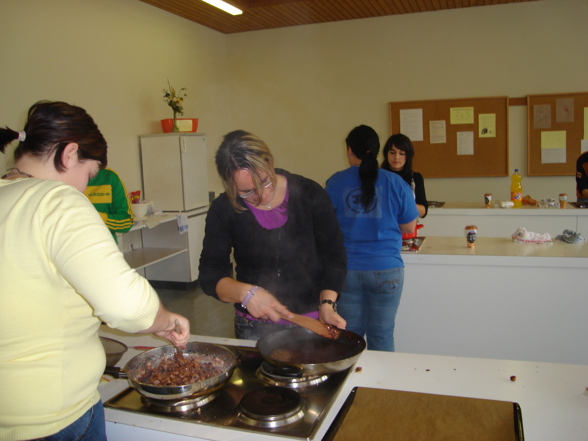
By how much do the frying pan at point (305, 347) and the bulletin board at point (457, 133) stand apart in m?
4.74

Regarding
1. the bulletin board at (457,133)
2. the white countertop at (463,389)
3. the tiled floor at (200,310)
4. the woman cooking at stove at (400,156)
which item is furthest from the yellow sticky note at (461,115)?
the white countertop at (463,389)

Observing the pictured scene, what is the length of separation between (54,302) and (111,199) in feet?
9.13

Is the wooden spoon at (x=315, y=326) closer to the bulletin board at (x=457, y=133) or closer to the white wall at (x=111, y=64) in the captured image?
the white wall at (x=111, y=64)

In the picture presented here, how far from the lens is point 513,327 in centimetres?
275

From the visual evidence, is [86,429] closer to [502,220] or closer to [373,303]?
[373,303]

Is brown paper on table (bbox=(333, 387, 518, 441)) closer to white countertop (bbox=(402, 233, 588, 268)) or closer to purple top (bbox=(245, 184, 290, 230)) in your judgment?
purple top (bbox=(245, 184, 290, 230))

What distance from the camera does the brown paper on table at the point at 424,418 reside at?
109 cm

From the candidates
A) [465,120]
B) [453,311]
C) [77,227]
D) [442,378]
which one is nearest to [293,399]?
[442,378]

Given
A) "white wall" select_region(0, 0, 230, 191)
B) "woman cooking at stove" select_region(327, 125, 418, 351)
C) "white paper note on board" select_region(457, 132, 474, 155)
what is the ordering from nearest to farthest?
"woman cooking at stove" select_region(327, 125, 418, 351), "white wall" select_region(0, 0, 230, 191), "white paper note on board" select_region(457, 132, 474, 155)

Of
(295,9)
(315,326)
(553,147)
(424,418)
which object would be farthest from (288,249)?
(553,147)

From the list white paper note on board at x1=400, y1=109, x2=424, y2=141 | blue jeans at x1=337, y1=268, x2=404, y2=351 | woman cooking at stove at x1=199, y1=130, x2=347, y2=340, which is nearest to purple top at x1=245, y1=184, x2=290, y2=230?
woman cooking at stove at x1=199, y1=130, x2=347, y2=340

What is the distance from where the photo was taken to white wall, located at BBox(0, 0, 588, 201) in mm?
4176

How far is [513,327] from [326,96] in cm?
417

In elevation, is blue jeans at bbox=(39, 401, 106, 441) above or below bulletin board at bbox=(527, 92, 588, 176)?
below
